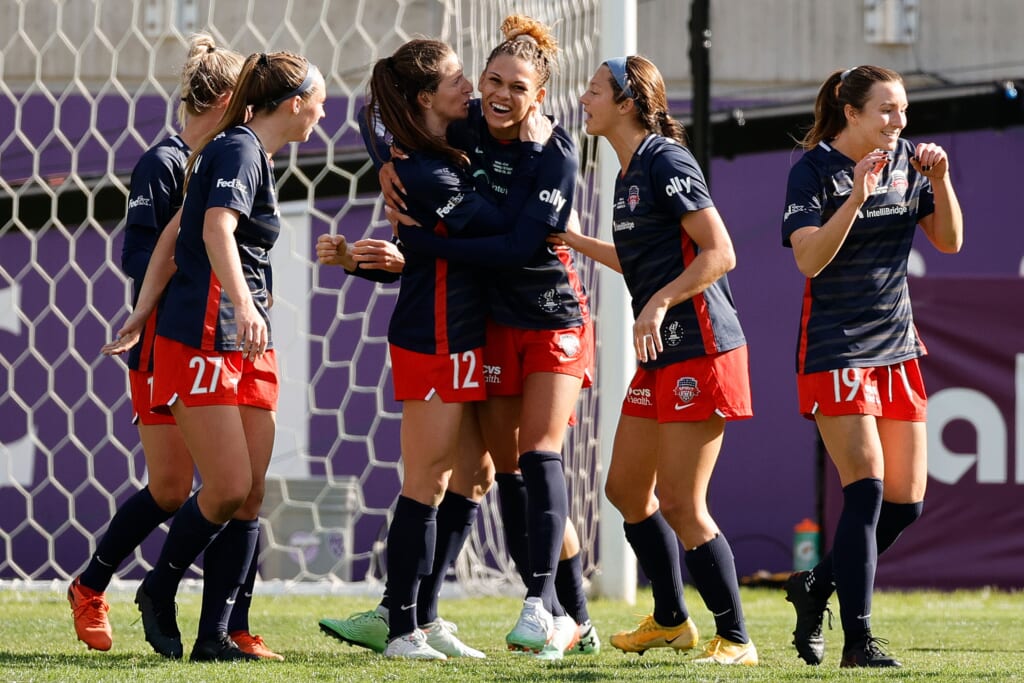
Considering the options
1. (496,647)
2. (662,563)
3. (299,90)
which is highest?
(299,90)

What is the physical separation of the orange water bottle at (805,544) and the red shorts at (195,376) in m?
4.69

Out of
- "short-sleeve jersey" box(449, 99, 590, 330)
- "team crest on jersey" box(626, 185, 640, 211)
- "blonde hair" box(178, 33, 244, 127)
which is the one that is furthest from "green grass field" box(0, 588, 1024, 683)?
"blonde hair" box(178, 33, 244, 127)

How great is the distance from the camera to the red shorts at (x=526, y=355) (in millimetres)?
3773

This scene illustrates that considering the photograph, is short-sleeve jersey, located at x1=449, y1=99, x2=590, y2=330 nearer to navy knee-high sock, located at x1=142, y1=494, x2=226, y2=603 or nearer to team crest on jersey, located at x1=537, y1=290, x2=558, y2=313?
team crest on jersey, located at x1=537, y1=290, x2=558, y2=313

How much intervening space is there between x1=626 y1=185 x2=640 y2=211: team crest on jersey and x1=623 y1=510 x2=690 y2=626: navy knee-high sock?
0.86m

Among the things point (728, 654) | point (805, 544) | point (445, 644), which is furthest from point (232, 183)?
point (805, 544)

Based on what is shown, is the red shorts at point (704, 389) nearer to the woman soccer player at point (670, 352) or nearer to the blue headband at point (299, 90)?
the woman soccer player at point (670, 352)

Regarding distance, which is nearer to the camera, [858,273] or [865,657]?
[865,657]

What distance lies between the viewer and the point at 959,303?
23.5 ft

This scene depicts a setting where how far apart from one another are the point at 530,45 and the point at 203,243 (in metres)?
1.02

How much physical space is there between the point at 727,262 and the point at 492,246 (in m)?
0.61

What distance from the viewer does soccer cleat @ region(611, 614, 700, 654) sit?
3920 mm

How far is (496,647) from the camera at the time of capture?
4305 millimetres

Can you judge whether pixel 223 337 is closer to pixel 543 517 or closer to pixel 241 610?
pixel 241 610
